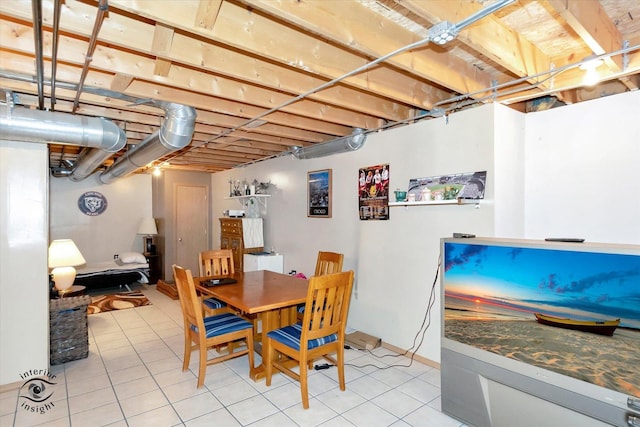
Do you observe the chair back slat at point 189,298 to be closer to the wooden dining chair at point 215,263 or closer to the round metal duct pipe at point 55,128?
the wooden dining chair at point 215,263

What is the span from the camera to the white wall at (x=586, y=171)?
243cm

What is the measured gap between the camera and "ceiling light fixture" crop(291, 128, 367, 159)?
13.1 feet

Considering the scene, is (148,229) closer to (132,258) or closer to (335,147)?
(132,258)

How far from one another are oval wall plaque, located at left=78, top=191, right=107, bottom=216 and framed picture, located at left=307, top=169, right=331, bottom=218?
5.42 meters

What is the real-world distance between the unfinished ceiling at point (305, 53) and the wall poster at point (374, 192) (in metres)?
0.73

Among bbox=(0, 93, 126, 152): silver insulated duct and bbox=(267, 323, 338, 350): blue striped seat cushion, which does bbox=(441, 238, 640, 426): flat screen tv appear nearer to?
bbox=(267, 323, 338, 350): blue striped seat cushion

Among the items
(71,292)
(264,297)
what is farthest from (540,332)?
(71,292)

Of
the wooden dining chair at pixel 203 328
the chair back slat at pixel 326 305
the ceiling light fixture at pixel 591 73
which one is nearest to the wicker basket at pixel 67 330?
the wooden dining chair at pixel 203 328

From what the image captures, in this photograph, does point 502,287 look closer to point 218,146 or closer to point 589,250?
point 589,250

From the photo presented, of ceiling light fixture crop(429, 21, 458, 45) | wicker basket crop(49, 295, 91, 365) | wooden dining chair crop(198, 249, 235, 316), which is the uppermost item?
ceiling light fixture crop(429, 21, 458, 45)

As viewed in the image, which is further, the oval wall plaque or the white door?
the white door

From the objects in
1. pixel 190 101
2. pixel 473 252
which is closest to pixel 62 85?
pixel 190 101

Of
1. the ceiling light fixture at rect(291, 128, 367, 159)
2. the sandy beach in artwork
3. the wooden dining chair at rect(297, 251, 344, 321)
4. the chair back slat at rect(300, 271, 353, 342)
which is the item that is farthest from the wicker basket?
the sandy beach in artwork

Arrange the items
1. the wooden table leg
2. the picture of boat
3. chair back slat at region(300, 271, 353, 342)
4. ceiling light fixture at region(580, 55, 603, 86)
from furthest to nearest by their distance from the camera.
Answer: the wooden table leg
chair back slat at region(300, 271, 353, 342)
ceiling light fixture at region(580, 55, 603, 86)
the picture of boat
